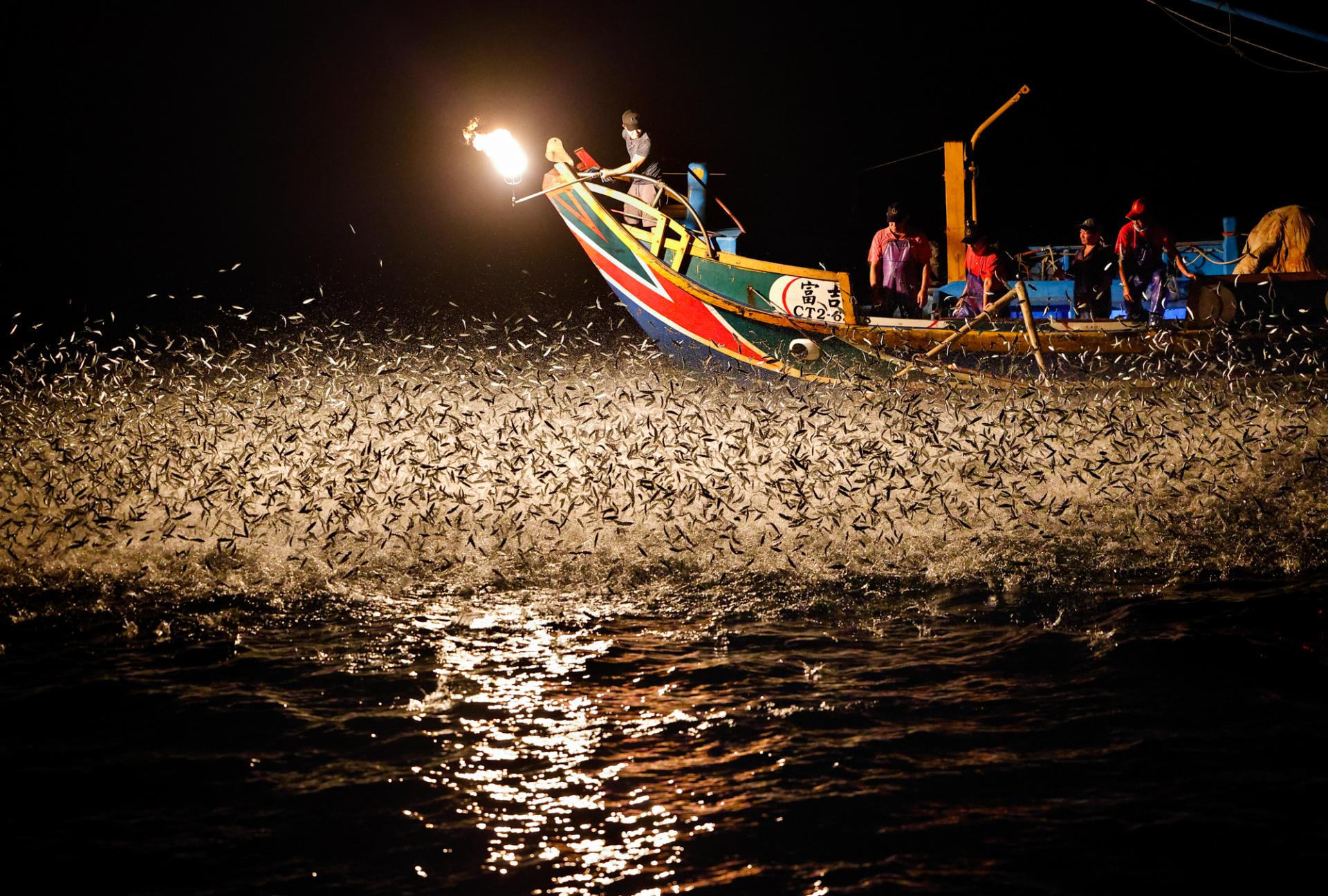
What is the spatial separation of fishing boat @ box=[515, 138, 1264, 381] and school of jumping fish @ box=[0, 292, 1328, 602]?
0.36m

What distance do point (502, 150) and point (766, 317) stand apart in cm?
375

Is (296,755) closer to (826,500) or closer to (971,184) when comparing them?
(826,500)

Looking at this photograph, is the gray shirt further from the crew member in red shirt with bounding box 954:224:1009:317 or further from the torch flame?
the crew member in red shirt with bounding box 954:224:1009:317

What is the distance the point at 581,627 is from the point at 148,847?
3077 mm

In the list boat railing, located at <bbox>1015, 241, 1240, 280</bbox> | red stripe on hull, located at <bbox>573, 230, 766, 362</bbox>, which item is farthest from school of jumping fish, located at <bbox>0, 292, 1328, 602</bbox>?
boat railing, located at <bbox>1015, 241, 1240, 280</bbox>

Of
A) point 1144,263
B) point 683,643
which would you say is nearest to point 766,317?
point 1144,263

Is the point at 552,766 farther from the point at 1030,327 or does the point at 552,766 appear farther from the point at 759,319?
the point at 759,319

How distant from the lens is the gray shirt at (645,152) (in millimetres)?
14289

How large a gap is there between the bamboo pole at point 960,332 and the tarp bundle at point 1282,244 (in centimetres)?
353

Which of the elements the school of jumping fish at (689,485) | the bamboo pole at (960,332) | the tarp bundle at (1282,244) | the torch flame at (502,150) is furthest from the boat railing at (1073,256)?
the torch flame at (502,150)

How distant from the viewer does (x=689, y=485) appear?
9.88m

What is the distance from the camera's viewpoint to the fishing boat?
1199 cm

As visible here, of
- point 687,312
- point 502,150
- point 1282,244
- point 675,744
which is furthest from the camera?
point 687,312

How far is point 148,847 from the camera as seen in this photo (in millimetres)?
4699
